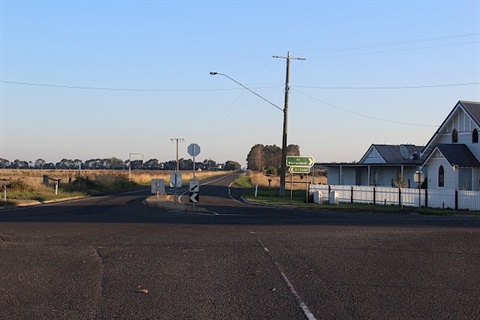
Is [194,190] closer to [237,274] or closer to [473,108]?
[237,274]

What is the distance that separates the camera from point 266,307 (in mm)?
8609

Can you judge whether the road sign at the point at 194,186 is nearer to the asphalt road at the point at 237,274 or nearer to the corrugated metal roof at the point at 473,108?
the asphalt road at the point at 237,274

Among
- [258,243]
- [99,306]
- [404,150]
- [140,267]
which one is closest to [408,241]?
[258,243]

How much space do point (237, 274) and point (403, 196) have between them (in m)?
30.7

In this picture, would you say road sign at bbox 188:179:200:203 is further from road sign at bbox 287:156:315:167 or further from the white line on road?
the white line on road

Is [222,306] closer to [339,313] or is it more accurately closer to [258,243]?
[339,313]

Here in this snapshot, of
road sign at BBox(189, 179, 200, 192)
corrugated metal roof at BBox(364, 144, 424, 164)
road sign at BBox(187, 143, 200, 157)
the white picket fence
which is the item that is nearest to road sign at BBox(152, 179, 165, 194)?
road sign at BBox(187, 143, 200, 157)

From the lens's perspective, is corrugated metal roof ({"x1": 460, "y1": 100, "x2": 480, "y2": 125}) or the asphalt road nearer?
the asphalt road

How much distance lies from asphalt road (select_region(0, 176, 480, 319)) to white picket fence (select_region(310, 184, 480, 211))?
18184mm

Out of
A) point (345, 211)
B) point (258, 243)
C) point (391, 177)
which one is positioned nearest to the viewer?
point (258, 243)

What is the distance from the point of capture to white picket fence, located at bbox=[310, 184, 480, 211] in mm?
36219

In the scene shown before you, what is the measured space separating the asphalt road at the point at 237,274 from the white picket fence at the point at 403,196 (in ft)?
59.7

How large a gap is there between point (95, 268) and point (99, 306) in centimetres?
343

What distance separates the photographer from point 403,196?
40188mm
